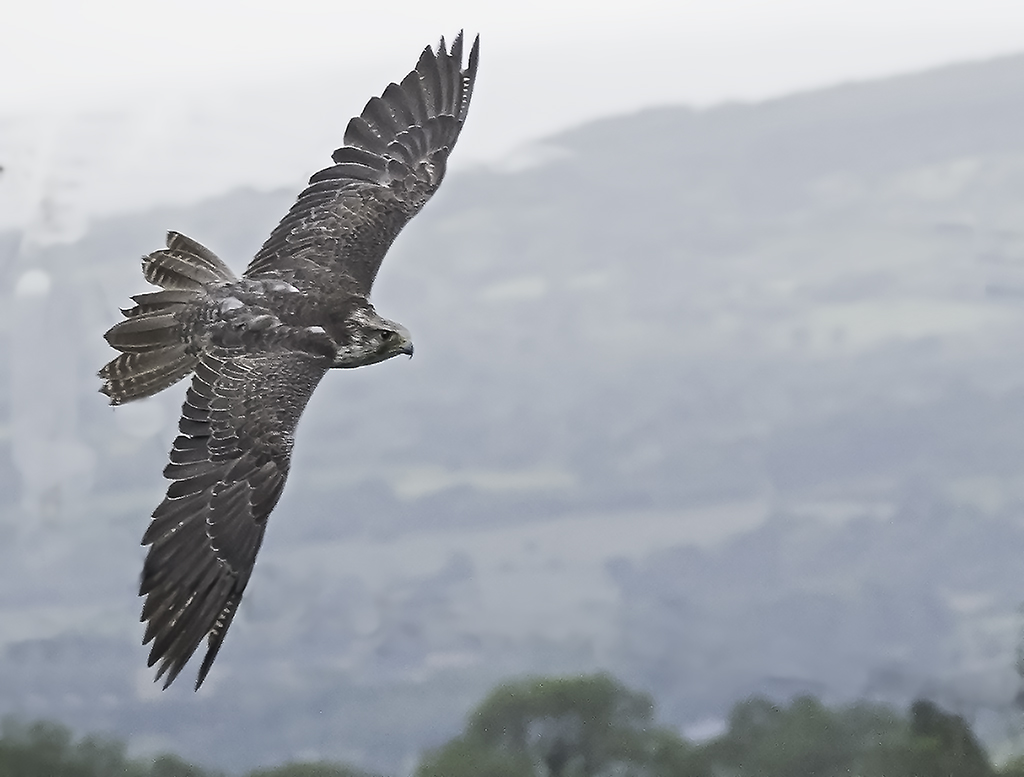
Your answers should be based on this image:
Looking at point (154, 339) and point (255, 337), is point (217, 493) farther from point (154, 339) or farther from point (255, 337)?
point (154, 339)

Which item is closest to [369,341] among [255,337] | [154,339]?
[255,337]

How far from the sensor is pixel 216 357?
11750mm

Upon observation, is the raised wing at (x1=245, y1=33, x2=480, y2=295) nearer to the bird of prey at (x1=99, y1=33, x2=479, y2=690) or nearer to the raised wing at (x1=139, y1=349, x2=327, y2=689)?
the bird of prey at (x1=99, y1=33, x2=479, y2=690)

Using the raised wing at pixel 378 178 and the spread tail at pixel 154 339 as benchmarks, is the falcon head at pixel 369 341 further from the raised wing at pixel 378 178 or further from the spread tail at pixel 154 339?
the spread tail at pixel 154 339

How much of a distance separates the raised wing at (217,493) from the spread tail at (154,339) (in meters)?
0.60

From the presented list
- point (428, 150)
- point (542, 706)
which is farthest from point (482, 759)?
point (428, 150)

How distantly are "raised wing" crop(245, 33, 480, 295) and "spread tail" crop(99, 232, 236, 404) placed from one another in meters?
0.68

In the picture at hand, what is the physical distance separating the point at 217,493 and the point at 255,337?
4.44ft

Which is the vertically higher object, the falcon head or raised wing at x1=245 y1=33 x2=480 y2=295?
raised wing at x1=245 y1=33 x2=480 y2=295

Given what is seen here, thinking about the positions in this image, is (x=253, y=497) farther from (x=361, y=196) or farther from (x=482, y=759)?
(x=482, y=759)

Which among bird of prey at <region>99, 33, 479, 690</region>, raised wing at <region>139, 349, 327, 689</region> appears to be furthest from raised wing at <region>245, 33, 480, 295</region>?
raised wing at <region>139, 349, 327, 689</region>

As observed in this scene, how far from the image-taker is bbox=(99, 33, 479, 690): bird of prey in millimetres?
10867

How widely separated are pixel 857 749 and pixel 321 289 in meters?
15.8

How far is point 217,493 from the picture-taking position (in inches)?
439
